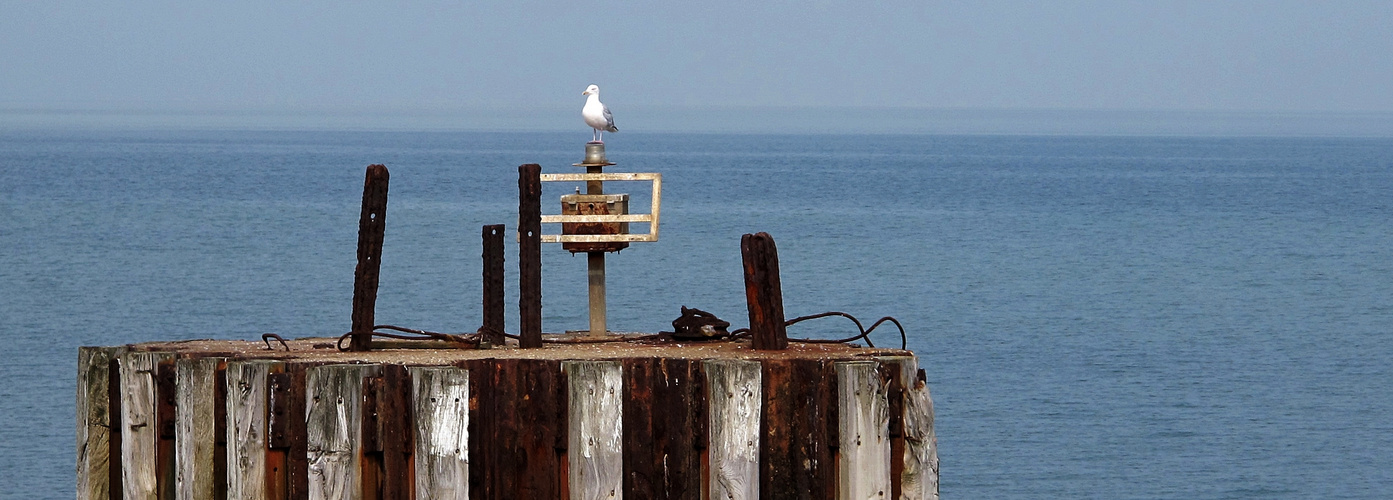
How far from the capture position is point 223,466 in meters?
10.2

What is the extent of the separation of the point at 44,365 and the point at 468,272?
1733 centimetres

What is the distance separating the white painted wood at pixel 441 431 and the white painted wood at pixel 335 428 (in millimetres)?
268

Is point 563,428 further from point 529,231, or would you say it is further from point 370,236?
point 370,236

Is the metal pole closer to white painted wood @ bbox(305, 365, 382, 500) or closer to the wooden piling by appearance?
the wooden piling

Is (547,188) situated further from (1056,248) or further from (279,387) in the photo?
(279,387)

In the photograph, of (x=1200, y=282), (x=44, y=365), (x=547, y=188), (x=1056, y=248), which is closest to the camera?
(x=44, y=365)

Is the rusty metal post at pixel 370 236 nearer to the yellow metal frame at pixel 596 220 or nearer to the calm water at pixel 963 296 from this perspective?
the yellow metal frame at pixel 596 220

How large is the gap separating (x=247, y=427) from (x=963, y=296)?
37824 mm

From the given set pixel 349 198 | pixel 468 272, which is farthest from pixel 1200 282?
pixel 349 198

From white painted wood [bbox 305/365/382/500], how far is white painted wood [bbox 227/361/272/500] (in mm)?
297

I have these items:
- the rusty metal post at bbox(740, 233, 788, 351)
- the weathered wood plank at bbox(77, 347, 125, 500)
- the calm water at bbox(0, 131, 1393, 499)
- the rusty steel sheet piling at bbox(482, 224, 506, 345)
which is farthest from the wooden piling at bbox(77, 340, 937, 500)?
the calm water at bbox(0, 131, 1393, 499)

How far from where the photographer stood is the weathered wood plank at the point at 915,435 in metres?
10.0

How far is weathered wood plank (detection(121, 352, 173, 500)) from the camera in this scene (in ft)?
35.1

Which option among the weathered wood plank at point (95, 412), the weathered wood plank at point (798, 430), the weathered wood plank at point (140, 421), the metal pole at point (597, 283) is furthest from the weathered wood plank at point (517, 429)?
the metal pole at point (597, 283)
